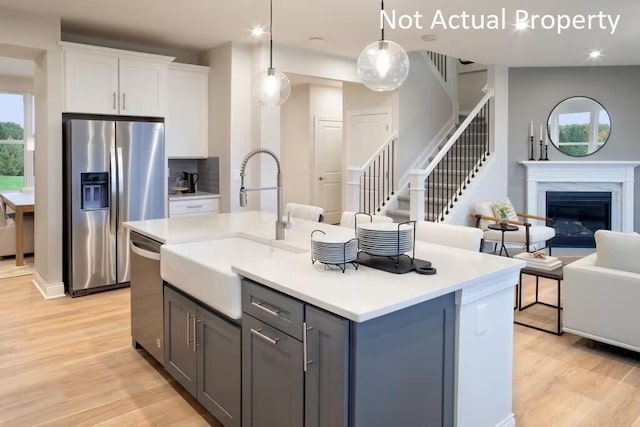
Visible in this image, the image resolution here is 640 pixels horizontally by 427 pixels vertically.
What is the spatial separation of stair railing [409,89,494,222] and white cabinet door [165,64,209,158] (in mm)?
2791

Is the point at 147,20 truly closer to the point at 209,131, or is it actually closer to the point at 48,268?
the point at 209,131

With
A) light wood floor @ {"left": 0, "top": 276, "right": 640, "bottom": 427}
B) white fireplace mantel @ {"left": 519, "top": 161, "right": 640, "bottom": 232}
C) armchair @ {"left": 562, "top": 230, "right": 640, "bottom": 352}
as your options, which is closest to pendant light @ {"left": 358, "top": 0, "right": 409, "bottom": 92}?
armchair @ {"left": 562, "top": 230, "right": 640, "bottom": 352}

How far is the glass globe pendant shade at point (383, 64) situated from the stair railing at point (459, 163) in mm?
3368

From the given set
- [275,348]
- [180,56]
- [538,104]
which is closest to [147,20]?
[180,56]

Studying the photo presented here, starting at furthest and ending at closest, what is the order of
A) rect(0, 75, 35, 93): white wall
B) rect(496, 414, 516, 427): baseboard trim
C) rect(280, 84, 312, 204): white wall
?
rect(280, 84, 312, 204): white wall, rect(0, 75, 35, 93): white wall, rect(496, 414, 516, 427): baseboard trim

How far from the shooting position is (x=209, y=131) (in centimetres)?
613

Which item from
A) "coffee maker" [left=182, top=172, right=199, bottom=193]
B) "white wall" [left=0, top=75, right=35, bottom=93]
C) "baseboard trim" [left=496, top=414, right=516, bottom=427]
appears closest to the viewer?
"baseboard trim" [left=496, top=414, right=516, bottom=427]

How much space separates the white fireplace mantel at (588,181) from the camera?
721 centimetres

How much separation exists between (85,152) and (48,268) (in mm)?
1210

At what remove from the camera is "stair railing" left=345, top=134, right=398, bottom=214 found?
23.4 ft

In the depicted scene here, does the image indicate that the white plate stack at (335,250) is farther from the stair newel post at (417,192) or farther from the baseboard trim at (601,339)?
the stair newel post at (417,192)

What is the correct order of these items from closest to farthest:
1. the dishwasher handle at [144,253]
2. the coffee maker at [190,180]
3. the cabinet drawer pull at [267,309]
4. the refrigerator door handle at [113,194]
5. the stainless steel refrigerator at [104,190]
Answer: the cabinet drawer pull at [267,309] < the dishwasher handle at [144,253] < the stainless steel refrigerator at [104,190] < the refrigerator door handle at [113,194] < the coffee maker at [190,180]

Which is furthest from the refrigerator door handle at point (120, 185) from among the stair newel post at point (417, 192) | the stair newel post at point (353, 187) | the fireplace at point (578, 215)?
the fireplace at point (578, 215)

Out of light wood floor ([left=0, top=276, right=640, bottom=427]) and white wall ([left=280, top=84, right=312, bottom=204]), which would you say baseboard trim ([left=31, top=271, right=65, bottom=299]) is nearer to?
light wood floor ([left=0, top=276, right=640, bottom=427])
